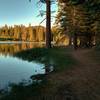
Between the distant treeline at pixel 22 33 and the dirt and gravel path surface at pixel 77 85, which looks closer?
the dirt and gravel path surface at pixel 77 85

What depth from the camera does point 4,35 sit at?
18812 cm

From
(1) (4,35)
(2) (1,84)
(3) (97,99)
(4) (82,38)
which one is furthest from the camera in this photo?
(1) (4,35)

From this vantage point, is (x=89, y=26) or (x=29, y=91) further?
(x=89, y=26)

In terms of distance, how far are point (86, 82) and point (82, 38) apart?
2541cm

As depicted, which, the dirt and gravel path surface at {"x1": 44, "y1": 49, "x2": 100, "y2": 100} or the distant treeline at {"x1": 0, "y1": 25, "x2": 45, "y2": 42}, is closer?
the dirt and gravel path surface at {"x1": 44, "y1": 49, "x2": 100, "y2": 100}

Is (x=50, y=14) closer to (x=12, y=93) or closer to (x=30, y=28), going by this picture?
(x=12, y=93)

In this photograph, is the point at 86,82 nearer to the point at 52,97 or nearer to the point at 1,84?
the point at 52,97

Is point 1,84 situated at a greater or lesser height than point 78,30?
lesser

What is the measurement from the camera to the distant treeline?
163450mm

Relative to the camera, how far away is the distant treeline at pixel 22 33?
163450 mm

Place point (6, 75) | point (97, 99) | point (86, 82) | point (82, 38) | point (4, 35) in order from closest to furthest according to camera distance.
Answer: point (97, 99) → point (86, 82) → point (6, 75) → point (82, 38) → point (4, 35)

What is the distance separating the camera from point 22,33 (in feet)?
598

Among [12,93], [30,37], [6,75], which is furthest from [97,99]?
[30,37]

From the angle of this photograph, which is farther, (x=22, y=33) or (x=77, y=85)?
(x=22, y=33)
